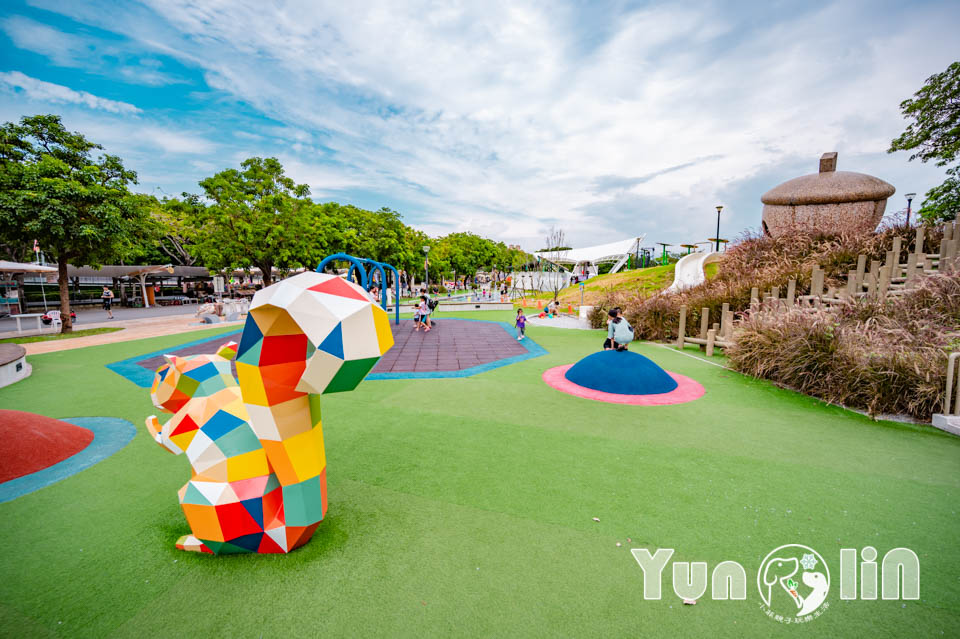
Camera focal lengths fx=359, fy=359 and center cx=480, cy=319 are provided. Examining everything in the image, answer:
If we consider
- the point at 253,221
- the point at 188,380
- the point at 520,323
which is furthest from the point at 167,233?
the point at 188,380

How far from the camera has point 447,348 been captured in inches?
437

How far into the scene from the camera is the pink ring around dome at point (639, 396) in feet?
20.8

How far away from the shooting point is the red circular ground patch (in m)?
3.84

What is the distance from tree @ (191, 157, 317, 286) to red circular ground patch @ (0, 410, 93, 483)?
55.5 ft

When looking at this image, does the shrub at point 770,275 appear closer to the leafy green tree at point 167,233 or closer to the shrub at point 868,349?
the shrub at point 868,349

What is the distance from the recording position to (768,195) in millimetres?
18297

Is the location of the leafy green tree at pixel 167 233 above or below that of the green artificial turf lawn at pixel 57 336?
above

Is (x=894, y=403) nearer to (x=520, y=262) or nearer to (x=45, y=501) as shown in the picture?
(x=45, y=501)

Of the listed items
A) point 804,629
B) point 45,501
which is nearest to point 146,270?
point 45,501

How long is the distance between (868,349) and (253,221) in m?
24.2

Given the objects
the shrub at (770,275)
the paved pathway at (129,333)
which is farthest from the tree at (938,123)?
the paved pathway at (129,333)

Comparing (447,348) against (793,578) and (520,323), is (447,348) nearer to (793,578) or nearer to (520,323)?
(520,323)

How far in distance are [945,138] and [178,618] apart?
1170 inches

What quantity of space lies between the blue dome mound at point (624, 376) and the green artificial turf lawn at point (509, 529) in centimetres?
103
